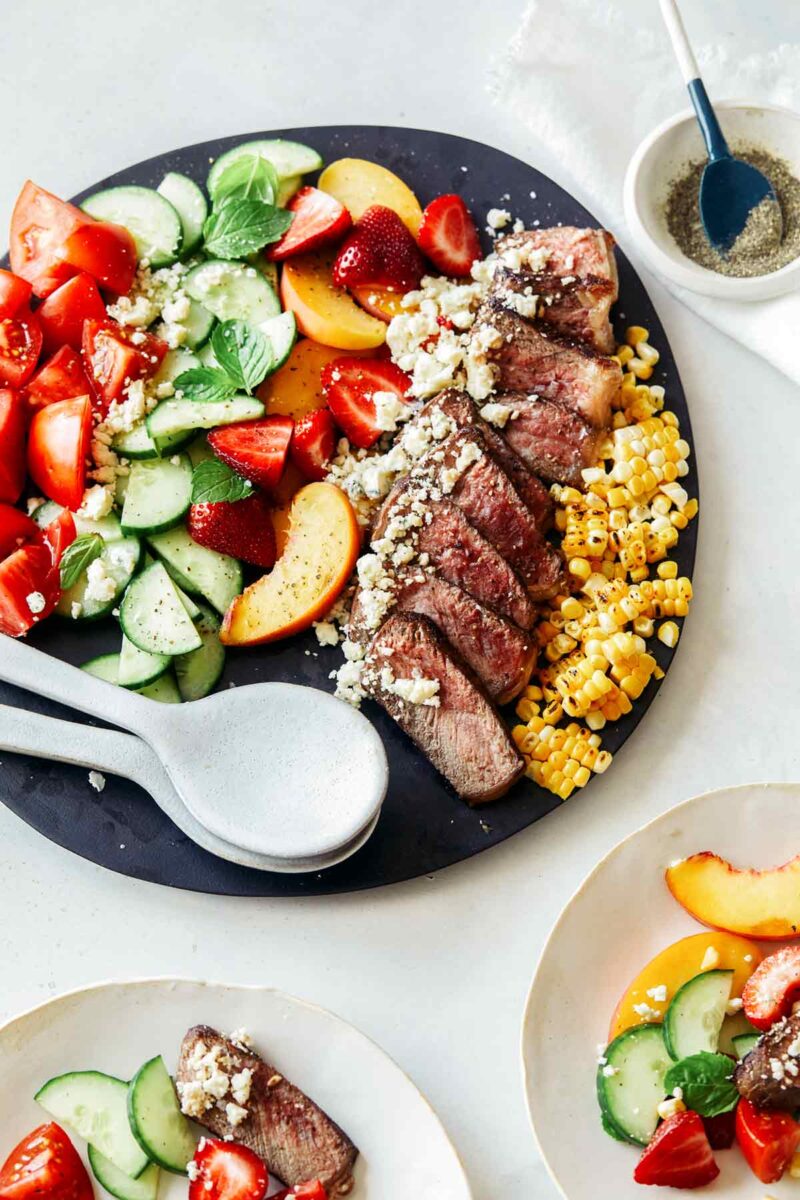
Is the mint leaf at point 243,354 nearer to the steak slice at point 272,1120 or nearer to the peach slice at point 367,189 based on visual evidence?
the peach slice at point 367,189

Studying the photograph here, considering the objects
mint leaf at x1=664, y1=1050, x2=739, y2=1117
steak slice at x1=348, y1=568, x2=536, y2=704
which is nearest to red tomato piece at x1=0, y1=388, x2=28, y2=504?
steak slice at x1=348, y1=568, x2=536, y2=704

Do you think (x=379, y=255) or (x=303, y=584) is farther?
(x=379, y=255)

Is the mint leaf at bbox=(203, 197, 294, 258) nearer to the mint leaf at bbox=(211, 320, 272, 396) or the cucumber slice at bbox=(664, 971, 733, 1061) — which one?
the mint leaf at bbox=(211, 320, 272, 396)

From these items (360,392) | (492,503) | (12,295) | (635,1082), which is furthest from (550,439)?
(635,1082)

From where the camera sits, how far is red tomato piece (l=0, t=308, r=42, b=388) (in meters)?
3.23

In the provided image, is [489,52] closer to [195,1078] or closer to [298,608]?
[298,608]

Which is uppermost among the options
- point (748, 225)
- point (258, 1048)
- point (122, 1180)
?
point (748, 225)

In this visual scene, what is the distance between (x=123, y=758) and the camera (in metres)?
3.03

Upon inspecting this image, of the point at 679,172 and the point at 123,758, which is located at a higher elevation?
the point at 679,172

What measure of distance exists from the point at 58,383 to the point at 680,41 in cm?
178

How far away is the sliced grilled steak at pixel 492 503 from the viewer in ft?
10.1

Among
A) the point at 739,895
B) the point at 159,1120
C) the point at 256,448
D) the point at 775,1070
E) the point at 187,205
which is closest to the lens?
the point at 775,1070

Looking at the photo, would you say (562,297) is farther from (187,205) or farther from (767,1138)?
(767,1138)

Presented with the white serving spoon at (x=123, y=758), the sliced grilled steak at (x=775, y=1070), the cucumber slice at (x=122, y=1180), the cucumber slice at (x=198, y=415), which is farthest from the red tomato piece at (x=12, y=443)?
the sliced grilled steak at (x=775, y=1070)
